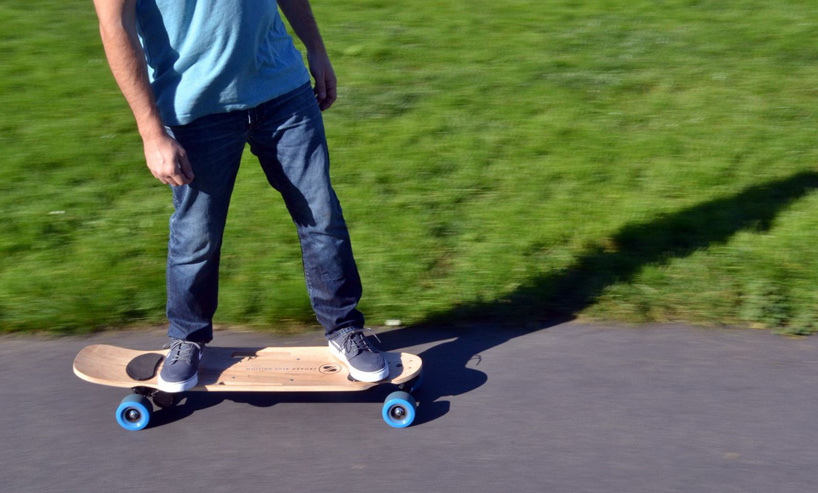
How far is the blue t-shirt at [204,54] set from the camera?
9.08 ft

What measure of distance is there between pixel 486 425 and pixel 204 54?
163 centimetres

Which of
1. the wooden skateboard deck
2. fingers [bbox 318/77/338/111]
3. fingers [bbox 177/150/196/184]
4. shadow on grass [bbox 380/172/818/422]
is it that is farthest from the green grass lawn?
fingers [bbox 177/150/196/184]

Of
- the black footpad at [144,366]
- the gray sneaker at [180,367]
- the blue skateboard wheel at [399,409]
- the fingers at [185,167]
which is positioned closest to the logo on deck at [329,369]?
the blue skateboard wheel at [399,409]

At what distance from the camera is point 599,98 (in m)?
5.60

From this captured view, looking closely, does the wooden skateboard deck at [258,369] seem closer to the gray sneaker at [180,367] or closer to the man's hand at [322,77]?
the gray sneaker at [180,367]

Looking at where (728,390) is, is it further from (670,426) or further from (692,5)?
(692,5)

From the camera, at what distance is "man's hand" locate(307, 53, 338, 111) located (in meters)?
3.38

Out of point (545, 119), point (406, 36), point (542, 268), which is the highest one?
point (406, 36)

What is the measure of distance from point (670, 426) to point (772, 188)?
2036 mm

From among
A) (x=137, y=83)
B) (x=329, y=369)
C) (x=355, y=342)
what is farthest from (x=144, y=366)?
(x=137, y=83)

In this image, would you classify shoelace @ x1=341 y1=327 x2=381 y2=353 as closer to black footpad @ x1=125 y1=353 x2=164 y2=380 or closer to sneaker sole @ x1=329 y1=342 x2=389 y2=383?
sneaker sole @ x1=329 y1=342 x2=389 y2=383

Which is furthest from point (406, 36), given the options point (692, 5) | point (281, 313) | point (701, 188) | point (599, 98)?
point (281, 313)

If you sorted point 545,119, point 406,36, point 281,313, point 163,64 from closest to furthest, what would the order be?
point 163,64
point 281,313
point 545,119
point 406,36

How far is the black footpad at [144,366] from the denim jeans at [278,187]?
126 mm
